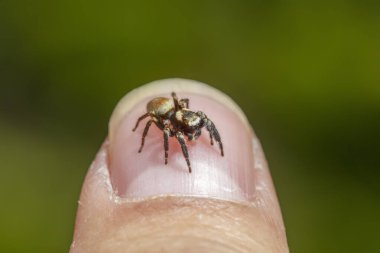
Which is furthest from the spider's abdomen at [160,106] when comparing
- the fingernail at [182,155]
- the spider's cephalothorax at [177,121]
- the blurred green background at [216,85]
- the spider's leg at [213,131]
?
the blurred green background at [216,85]

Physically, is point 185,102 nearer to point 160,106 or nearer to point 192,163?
point 160,106

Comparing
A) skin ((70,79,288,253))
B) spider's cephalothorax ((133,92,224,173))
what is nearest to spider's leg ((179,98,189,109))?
spider's cephalothorax ((133,92,224,173))

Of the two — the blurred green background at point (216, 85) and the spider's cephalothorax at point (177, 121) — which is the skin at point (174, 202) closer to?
the spider's cephalothorax at point (177, 121)

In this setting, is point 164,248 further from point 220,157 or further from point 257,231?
point 220,157

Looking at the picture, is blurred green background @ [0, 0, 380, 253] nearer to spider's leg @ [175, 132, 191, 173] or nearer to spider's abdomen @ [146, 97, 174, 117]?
spider's abdomen @ [146, 97, 174, 117]

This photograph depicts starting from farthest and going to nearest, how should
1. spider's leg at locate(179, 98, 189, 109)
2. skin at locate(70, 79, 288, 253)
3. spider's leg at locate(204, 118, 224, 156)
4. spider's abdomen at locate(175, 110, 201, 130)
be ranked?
spider's leg at locate(179, 98, 189, 109), spider's abdomen at locate(175, 110, 201, 130), spider's leg at locate(204, 118, 224, 156), skin at locate(70, 79, 288, 253)

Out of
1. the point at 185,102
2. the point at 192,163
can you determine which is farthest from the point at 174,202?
the point at 185,102
